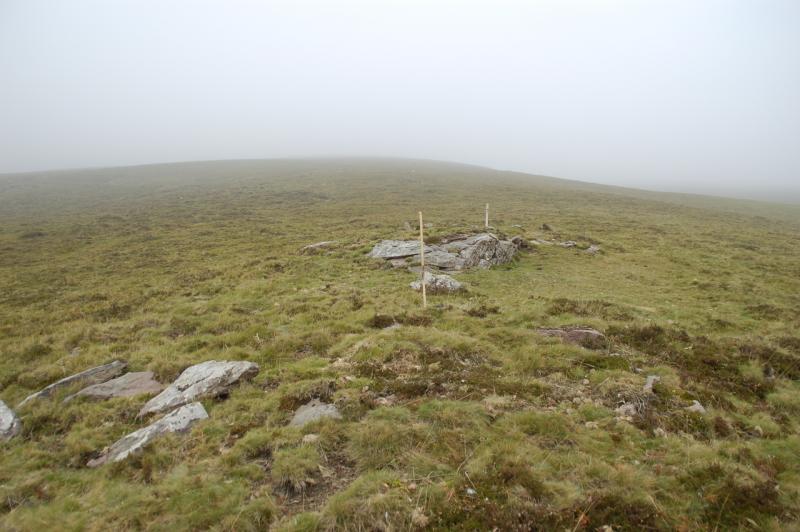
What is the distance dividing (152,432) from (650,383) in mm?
Answer: 11024

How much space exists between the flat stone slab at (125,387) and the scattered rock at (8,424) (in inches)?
35.6

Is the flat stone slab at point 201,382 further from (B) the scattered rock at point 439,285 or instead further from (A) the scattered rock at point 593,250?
(A) the scattered rock at point 593,250

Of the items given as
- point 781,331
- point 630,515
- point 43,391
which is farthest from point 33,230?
point 781,331

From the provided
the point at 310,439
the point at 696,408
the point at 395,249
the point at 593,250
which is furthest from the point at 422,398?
the point at 593,250

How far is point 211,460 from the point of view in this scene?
6637 mm

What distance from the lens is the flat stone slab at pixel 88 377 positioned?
30.8 ft

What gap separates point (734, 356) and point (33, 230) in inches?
2348

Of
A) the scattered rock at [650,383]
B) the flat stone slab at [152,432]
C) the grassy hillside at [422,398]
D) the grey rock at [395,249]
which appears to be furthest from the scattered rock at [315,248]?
the scattered rock at [650,383]

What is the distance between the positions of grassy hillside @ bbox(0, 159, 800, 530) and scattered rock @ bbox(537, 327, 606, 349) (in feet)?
1.26

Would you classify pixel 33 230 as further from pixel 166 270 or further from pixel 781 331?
pixel 781 331

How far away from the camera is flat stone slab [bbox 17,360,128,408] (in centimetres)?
940

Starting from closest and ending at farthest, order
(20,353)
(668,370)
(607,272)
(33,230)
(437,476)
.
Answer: (437,476)
(668,370)
(20,353)
(607,272)
(33,230)

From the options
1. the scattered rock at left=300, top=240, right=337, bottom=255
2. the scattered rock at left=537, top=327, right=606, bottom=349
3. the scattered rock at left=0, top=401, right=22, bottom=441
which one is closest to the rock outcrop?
the scattered rock at left=300, top=240, right=337, bottom=255

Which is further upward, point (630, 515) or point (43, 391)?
point (630, 515)
